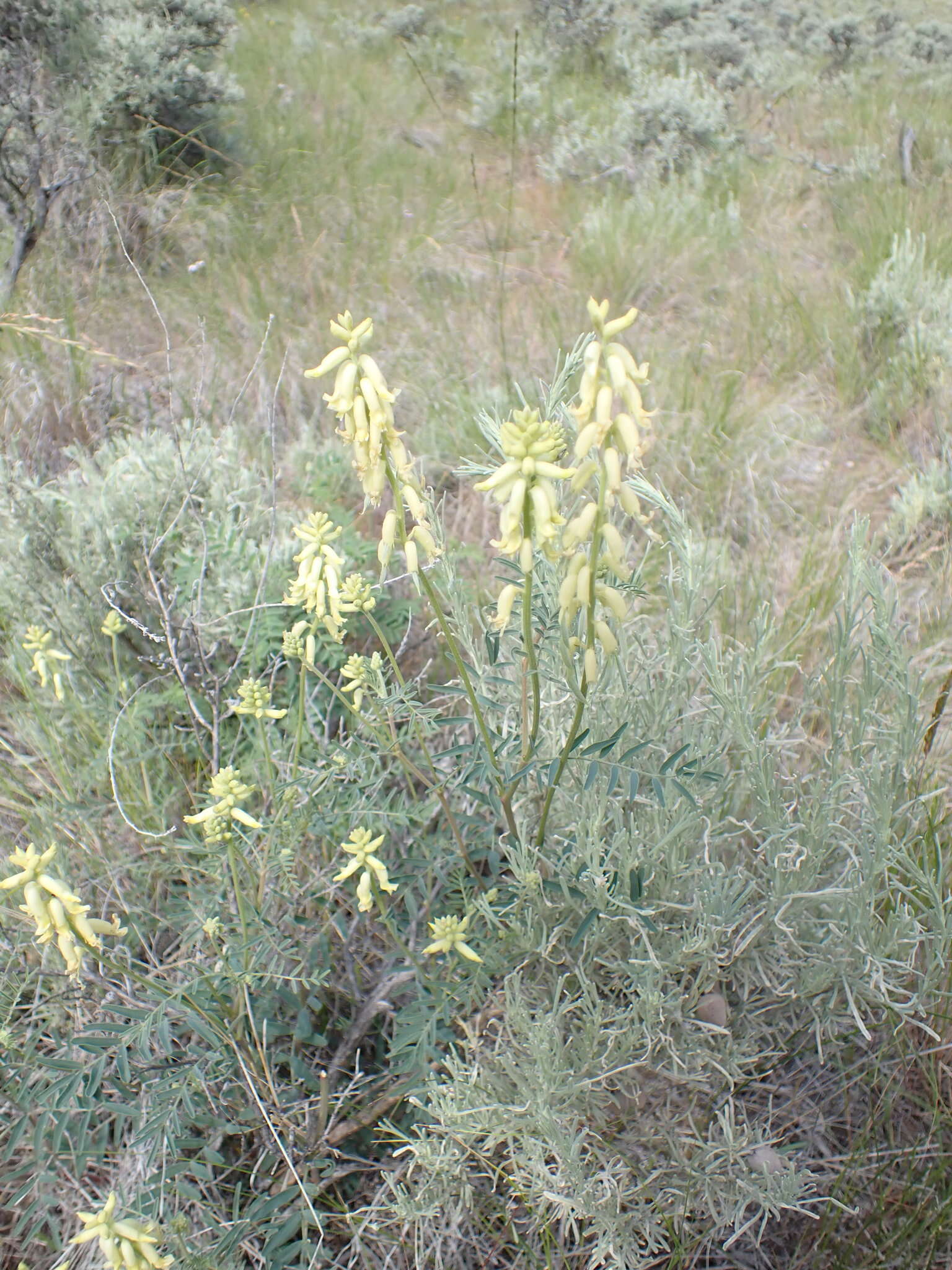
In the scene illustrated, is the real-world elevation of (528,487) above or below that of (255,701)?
above

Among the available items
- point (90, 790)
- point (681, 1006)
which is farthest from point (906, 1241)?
point (90, 790)

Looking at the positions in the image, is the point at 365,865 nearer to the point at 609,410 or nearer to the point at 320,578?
the point at 320,578

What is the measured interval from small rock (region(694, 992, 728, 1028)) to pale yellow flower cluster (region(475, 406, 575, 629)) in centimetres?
97

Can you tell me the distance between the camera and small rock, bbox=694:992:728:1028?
1592 millimetres

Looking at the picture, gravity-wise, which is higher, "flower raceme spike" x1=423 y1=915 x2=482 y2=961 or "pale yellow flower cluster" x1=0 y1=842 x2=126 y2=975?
"pale yellow flower cluster" x1=0 y1=842 x2=126 y2=975

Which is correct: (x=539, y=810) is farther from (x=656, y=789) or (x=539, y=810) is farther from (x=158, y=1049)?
(x=158, y=1049)

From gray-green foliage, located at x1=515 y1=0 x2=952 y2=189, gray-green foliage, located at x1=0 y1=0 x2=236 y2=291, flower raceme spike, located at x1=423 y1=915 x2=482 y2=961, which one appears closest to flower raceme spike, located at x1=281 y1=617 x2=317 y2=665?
flower raceme spike, located at x1=423 y1=915 x2=482 y2=961

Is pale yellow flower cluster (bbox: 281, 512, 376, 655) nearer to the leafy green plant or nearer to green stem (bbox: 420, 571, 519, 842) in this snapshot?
the leafy green plant

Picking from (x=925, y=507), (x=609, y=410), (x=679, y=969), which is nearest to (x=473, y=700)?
(x=609, y=410)

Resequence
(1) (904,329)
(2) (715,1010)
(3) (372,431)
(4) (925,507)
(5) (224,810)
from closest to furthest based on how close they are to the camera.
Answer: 1. (3) (372,431)
2. (5) (224,810)
3. (2) (715,1010)
4. (4) (925,507)
5. (1) (904,329)

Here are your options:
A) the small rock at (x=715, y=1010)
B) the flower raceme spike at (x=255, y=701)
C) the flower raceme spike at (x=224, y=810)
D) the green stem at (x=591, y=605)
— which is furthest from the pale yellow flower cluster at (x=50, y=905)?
the small rock at (x=715, y=1010)

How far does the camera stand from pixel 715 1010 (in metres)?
1.60

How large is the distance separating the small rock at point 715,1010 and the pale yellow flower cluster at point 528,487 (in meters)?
0.97

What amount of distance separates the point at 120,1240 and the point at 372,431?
1093 mm
